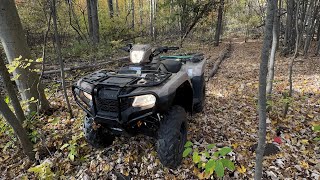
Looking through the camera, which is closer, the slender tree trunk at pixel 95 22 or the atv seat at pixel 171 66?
the atv seat at pixel 171 66

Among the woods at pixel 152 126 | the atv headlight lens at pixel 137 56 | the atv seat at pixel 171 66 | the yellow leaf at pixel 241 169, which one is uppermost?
the atv headlight lens at pixel 137 56

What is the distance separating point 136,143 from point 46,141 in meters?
1.57

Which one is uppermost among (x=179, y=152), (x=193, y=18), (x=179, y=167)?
(x=193, y=18)

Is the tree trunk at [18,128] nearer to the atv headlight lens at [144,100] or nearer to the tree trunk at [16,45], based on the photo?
the tree trunk at [16,45]

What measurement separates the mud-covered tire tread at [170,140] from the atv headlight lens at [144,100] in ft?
1.46

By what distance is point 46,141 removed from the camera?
381 centimetres

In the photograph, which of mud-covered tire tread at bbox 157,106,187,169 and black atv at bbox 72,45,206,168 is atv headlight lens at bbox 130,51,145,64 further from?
mud-covered tire tread at bbox 157,106,187,169

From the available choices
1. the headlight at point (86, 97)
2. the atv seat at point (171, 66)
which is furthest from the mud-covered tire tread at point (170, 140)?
the headlight at point (86, 97)

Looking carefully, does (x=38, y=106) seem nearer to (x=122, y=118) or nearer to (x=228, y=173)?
(x=122, y=118)

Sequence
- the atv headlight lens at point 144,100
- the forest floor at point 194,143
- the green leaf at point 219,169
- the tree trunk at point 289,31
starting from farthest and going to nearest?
the tree trunk at point 289,31 → the forest floor at point 194,143 → the atv headlight lens at point 144,100 → the green leaf at point 219,169

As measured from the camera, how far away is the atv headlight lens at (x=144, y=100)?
271cm

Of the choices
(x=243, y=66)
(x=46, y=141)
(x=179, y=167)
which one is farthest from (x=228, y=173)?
(x=243, y=66)

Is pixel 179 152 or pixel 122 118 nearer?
pixel 122 118

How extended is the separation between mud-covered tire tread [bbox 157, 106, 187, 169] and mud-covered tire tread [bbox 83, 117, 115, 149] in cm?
110
